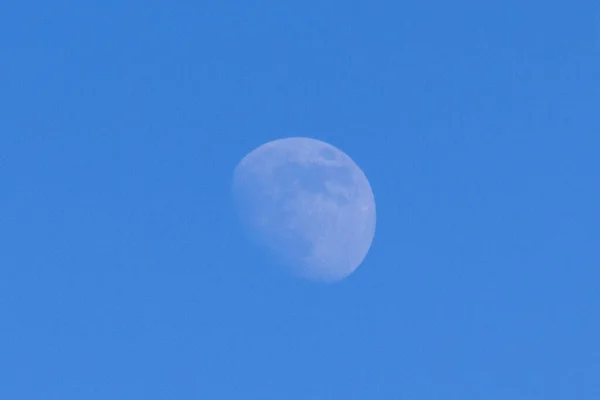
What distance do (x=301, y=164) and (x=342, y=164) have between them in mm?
510

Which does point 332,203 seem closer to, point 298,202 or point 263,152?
point 298,202

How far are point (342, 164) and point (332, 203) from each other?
61 centimetres

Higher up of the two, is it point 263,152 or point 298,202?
point 263,152

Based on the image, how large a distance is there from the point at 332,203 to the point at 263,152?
1.12 meters

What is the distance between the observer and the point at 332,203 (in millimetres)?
10422

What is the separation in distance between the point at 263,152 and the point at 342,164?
2.89 ft

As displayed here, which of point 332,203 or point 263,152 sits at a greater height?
point 263,152

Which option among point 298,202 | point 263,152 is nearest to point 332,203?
point 298,202

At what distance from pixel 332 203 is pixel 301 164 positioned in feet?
1.77

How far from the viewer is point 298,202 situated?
10344mm

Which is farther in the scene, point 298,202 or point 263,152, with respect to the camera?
point 263,152

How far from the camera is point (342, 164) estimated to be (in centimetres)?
1086

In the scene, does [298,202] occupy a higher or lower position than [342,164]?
lower

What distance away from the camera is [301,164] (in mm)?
10594
